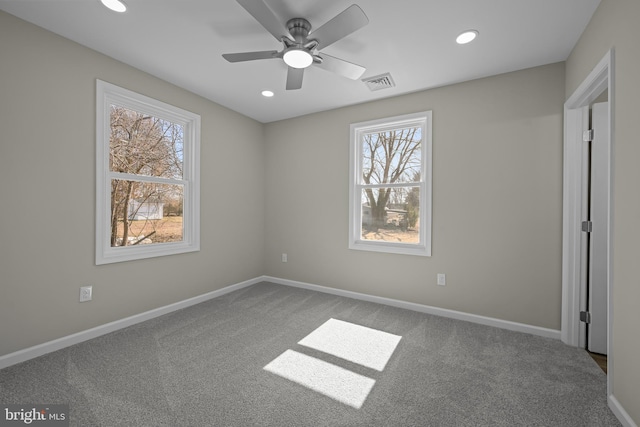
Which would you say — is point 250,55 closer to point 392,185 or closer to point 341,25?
point 341,25

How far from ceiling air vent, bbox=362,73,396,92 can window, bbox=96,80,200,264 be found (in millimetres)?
2156

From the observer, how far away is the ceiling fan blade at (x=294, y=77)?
232 cm

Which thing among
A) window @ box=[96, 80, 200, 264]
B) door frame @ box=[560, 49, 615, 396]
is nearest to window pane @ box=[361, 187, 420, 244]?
door frame @ box=[560, 49, 615, 396]

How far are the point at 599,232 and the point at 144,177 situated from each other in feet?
14.1

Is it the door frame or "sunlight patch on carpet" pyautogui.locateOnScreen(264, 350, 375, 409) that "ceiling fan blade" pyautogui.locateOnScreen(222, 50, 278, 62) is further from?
the door frame

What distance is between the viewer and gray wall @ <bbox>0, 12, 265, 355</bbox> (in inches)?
81.9

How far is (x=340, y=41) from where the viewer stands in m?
2.36

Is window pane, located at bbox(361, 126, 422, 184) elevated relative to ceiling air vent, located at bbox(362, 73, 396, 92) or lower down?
lower down

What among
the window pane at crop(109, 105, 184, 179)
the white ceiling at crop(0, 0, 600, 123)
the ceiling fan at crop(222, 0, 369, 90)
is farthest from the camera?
the window pane at crop(109, 105, 184, 179)

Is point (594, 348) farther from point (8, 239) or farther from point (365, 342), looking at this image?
point (8, 239)

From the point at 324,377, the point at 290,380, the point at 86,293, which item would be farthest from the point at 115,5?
the point at 324,377

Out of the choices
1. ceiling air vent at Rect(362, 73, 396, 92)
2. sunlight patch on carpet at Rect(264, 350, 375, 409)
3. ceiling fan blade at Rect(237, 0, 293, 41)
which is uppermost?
ceiling air vent at Rect(362, 73, 396, 92)

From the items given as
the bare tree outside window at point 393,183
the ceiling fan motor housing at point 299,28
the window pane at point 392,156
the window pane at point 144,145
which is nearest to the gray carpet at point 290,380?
the bare tree outside window at point 393,183

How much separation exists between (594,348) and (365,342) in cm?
191
